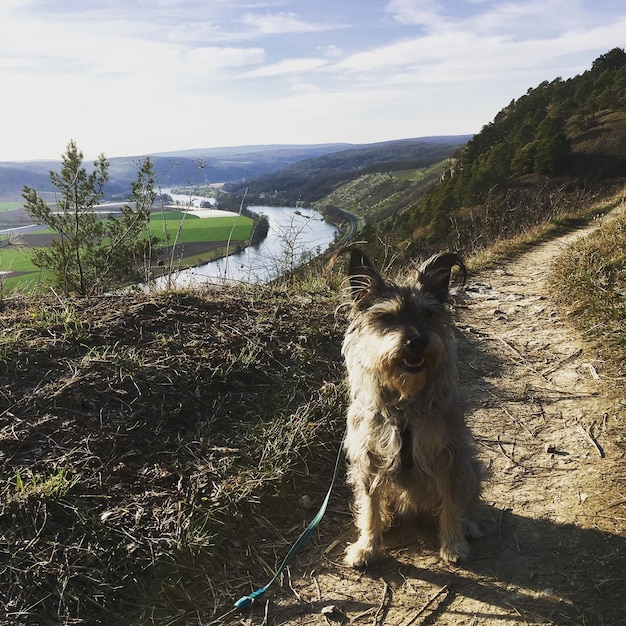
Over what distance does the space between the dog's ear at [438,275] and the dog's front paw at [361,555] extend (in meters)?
Answer: 1.76

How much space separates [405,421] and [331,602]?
122 centimetres

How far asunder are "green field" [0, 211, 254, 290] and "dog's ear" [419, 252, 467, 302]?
14.1 ft

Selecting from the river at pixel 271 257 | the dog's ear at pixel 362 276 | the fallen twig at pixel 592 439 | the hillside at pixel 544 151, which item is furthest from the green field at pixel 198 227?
the hillside at pixel 544 151

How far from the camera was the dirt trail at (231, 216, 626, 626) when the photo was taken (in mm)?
3000

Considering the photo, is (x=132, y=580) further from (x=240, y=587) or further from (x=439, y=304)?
(x=439, y=304)

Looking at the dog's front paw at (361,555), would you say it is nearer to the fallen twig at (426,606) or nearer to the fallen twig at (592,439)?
the fallen twig at (426,606)

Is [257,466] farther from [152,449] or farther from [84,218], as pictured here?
[84,218]

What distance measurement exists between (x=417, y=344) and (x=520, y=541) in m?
1.62

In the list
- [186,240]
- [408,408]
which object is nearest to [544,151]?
[186,240]

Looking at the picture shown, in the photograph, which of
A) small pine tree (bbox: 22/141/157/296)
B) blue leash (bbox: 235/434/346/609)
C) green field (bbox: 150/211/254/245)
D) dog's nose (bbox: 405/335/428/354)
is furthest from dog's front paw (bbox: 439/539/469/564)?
small pine tree (bbox: 22/141/157/296)

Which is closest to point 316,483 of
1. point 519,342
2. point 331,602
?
point 331,602

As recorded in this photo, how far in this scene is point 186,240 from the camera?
9242 millimetres

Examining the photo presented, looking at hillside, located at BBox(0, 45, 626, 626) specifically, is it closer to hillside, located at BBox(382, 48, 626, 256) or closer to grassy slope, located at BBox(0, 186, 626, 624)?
grassy slope, located at BBox(0, 186, 626, 624)

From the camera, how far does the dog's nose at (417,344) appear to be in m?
3.10
